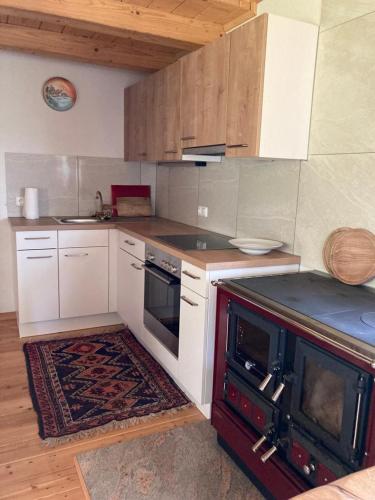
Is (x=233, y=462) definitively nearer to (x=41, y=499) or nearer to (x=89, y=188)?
(x=41, y=499)

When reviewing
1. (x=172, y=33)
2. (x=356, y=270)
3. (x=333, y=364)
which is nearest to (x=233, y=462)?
(x=333, y=364)

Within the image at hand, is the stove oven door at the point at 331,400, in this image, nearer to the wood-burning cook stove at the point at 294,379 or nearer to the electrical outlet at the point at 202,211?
the wood-burning cook stove at the point at 294,379

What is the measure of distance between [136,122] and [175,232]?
3.98ft

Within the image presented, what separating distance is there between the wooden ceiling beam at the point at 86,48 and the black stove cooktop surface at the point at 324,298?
2.28 m

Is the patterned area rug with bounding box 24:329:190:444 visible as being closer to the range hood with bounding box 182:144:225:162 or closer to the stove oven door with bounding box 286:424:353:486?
the stove oven door with bounding box 286:424:353:486

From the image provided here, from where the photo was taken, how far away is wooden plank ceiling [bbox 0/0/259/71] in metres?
2.42

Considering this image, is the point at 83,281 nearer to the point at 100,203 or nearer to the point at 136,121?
the point at 100,203

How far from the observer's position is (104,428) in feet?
6.98

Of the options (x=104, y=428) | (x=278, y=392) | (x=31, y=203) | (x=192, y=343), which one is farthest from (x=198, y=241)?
(x=31, y=203)

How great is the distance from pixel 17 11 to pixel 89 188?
1739 millimetres

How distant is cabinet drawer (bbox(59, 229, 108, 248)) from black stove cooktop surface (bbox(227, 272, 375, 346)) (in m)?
1.74

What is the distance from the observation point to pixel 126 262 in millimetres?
3211

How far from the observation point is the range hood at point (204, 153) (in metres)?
2.42

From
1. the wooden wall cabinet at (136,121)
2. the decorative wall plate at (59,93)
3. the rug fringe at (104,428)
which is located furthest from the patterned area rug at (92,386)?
the decorative wall plate at (59,93)
